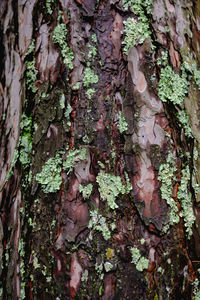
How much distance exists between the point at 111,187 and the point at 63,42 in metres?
0.46

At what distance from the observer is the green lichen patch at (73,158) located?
879mm

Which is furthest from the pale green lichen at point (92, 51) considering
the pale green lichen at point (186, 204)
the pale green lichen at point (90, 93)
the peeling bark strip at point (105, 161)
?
the pale green lichen at point (186, 204)

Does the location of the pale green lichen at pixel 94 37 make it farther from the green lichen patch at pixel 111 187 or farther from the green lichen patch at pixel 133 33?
the green lichen patch at pixel 111 187

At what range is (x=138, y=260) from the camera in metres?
0.85

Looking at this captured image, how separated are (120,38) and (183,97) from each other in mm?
268

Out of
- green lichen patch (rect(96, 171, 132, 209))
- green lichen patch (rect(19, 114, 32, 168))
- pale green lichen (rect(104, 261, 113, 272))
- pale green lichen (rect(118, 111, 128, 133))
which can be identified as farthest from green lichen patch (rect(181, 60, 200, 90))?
pale green lichen (rect(104, 261, 113, 272))

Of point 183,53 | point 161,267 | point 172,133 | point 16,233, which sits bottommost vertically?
point 161,267

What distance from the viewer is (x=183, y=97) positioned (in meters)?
0.96

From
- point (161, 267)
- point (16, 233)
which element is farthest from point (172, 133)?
point (16, 233)

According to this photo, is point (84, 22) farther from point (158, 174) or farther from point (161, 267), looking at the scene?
point (161, 267)

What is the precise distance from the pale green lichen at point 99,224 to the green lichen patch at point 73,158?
147 millimetres

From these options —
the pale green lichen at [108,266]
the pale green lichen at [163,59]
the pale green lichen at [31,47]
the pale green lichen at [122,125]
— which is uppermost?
the pale green lichen at [31,47]

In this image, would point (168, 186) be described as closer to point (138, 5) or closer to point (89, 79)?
point (89, 79)

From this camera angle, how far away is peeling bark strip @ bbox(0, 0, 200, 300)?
85 cm
